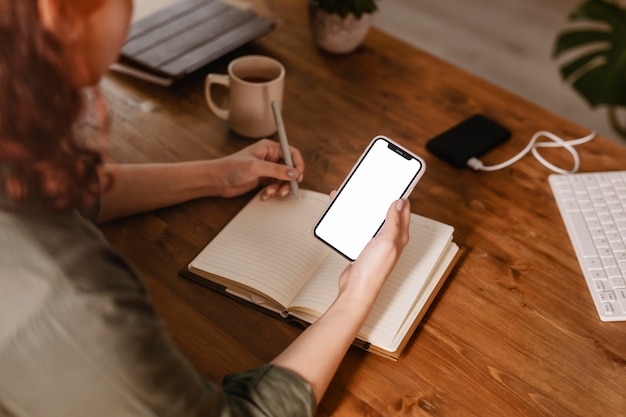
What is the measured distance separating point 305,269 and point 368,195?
146 mm

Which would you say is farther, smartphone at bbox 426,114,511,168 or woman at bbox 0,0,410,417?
smartphone at bbox 426,114,511,168

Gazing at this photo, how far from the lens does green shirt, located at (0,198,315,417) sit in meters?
0.56

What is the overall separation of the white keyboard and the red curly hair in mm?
753

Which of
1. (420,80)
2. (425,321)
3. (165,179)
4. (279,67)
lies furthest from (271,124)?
(425,321)

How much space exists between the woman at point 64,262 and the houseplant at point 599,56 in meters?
0.77

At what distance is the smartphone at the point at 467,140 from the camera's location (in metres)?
1.13

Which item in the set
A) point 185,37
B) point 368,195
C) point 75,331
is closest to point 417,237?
point 368,195

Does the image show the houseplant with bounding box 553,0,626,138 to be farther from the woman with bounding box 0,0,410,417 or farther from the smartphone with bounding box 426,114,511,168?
the woman with bounding box 0,0,410,417

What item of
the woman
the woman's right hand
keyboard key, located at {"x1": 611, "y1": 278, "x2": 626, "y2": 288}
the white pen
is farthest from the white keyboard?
the woman

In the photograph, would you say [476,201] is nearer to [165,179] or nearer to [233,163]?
[233,163]

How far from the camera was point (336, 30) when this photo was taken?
4.37 ft

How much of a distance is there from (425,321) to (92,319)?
484 millimetres

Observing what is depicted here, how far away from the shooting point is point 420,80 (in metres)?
1.34

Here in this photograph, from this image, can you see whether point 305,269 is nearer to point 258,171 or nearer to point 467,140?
point 258,171
